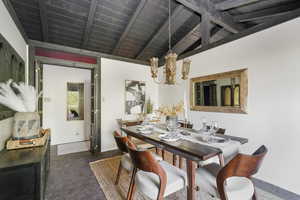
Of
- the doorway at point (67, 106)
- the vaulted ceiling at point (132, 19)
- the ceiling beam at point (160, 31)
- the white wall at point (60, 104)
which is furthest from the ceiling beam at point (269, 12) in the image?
the white wall at point (60, 104)

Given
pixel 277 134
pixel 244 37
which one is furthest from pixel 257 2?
pixel 277 134

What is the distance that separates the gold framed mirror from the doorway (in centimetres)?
319

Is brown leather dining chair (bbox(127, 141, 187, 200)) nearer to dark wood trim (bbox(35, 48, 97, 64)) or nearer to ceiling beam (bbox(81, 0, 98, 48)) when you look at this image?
ceiling beam (bbox(81, 0, 98, 48))

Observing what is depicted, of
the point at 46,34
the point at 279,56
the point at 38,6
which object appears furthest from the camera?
the point at 46,34

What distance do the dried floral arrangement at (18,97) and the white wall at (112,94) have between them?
1943 mm

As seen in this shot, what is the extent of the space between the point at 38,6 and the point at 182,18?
2.63m

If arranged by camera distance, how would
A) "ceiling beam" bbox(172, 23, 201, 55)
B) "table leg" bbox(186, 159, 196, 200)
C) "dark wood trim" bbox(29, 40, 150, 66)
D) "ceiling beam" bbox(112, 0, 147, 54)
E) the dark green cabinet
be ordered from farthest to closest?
"ceiling beam" bbox(172, 23, 201, 55)
"dark wood trim" bbox(29, 40, 150, 66)
"ceiling beam" bbox(112, 0, 147, 54)
"table leg" bbox(186, 159, 196, 200)
the dark green cabinet

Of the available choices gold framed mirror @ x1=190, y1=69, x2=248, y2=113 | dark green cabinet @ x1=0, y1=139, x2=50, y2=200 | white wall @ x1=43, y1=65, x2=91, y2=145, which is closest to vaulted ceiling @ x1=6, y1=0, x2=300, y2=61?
gold framed mirror @ x1=190, y1=69, x2=248, y2=113

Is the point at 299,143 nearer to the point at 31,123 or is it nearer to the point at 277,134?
the point at 277,134

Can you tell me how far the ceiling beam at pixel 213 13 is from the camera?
98.5 inches

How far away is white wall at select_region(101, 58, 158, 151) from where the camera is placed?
356 centimetres

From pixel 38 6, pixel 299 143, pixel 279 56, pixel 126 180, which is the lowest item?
pixel 126 180

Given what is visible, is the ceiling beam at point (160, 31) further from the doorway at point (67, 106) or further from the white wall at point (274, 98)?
the doorway at point (67, 106)

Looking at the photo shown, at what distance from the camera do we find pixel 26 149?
149 centimetres
